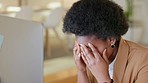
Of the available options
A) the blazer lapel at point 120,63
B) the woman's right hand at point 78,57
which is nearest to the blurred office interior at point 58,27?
the woman's right hand at point 78,57

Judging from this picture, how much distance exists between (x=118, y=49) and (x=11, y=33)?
1.53 ft

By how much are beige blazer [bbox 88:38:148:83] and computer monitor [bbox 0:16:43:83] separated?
339 millimetres

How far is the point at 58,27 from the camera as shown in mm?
4680

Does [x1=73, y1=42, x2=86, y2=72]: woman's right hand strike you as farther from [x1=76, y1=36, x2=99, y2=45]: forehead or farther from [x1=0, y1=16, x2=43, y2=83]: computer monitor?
[x1=0, y1=16, x2=43, y2=83]: computer monitor

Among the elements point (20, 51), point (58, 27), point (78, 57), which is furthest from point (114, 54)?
point (58, 27)

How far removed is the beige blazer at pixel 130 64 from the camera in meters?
1.17

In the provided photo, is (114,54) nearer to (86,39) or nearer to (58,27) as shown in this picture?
(86,39)

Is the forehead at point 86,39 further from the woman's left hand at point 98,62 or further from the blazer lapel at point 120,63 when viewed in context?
the blazer lapel at point 120,63

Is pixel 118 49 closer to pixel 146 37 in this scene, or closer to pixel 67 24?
pixel 67 24

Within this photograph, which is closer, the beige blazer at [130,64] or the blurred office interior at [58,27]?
the beige blazer at [130,64]

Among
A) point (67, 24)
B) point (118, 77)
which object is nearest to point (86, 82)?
point (118, 77)

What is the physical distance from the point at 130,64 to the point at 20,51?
1.55 ft

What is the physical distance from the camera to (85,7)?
45.6 inches

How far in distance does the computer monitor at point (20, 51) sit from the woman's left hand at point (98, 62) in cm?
20
